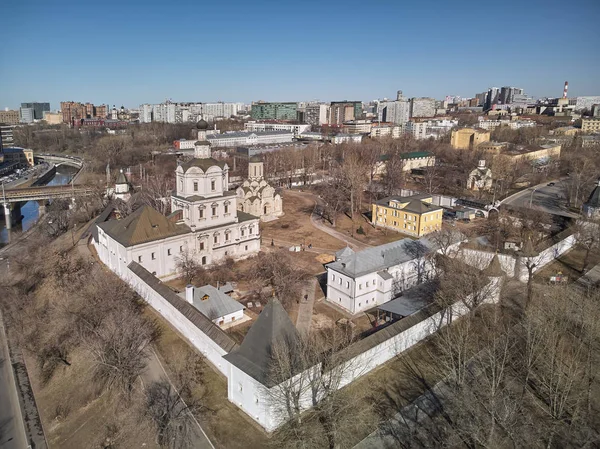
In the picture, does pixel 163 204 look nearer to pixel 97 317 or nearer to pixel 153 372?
pixel 97 317

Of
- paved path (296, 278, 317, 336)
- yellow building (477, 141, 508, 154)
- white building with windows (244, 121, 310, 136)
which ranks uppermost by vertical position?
white building with windows (244, 121, 310, 136)

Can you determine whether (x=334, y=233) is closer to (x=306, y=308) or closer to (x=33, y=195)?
(x=306, y=308)

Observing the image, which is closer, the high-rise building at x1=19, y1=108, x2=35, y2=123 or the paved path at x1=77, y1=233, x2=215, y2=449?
the paved path at x1=77, y1=233, x2=215, y2=449

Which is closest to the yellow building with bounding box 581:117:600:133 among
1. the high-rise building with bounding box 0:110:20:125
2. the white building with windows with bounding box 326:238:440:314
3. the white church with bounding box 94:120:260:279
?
the white building with windows with bounding box 326:238:440:314

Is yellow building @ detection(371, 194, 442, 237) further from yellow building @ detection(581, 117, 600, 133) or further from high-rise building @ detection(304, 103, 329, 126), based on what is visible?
high-rise building @ detection(304, 103, 329, 126)

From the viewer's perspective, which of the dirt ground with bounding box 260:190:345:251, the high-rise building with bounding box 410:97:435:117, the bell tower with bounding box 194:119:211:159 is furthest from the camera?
the high-rise building with bounding box 410:97:435:117

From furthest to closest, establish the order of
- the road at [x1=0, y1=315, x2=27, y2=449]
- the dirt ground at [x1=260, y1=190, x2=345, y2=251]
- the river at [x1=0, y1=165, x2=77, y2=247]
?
the river at [x1=0, y1=165, x2=77, y2=247], the dirt ground at [x1=260, y1=190, x2=345, y2=251], the road at [x1=0, y1=315, x2=27, y2=449]

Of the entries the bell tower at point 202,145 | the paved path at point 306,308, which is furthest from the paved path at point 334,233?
the bell tower at point 202,145
